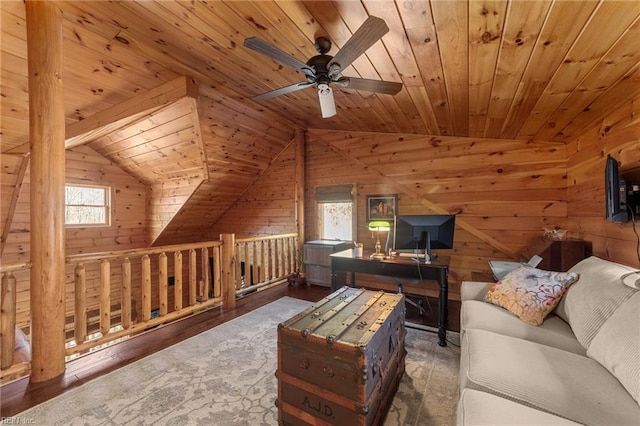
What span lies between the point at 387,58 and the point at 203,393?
2700 millimetres

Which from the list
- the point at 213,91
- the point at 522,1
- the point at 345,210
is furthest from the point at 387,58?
the point at 345,210

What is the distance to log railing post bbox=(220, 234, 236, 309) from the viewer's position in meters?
3.45

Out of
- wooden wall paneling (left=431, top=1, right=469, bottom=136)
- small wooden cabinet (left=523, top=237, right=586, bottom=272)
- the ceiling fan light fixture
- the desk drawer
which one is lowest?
the desk drawer

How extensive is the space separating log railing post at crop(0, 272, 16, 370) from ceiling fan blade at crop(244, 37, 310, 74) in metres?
2.43

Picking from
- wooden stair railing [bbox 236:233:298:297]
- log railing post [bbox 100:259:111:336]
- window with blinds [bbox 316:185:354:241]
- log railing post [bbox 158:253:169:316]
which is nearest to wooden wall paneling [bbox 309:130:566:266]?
window with blinds [bbox 316:185:354:241]

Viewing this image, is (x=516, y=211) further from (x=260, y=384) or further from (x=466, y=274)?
(x=260, y=384)

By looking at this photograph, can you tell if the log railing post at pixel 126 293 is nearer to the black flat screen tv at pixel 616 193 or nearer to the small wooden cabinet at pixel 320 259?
the small wooden cabinet at pixel 320 259

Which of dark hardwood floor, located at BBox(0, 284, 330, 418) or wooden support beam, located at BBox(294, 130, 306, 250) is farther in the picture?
wooden support beam, located at BBox(294, 130, 306, 250)

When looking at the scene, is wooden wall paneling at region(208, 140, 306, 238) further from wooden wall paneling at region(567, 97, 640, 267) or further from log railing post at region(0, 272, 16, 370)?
wooden wall paneling at region(567, 97, 640, 267)

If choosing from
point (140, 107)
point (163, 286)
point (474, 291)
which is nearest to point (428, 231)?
point (474, 291)

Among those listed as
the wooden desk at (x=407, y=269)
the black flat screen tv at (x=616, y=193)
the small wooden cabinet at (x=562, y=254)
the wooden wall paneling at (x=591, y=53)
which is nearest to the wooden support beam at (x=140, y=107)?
the wooden desk at (x=407, y=269)

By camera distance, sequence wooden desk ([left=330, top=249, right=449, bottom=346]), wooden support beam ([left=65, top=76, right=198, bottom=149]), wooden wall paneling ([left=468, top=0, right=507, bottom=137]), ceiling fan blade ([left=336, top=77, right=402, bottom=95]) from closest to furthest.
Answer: wooden wall paneling ([left=468, top=0, right=507, bottom=137]), ceiling fan blade ([left=336, top=77, right=402, bottom=95]), wooden desk ([left=330, top=249, right=449, bottom=346]), wooden support beam ([left=65, top=76, right=198, bottom=149])

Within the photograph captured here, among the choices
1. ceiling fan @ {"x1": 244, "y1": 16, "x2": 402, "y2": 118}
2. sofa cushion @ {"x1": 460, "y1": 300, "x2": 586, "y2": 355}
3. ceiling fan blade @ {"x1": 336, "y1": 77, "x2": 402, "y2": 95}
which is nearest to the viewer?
ceiling fan @ {"x1": 244, "y1": 16, "x2": 402, "y2": 118}

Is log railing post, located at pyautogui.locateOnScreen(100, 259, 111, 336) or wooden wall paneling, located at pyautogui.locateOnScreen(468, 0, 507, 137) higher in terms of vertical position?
wooden wall paneling, located at pyautogui.locateOnScreen(468, 0, 507, 137)
